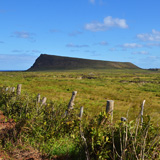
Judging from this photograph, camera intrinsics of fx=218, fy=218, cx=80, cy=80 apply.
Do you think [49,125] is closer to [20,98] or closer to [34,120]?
[34,120]

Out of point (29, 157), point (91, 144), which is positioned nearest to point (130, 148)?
point (91, 144)

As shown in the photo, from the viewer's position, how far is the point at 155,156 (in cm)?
474

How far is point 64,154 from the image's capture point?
5988mm

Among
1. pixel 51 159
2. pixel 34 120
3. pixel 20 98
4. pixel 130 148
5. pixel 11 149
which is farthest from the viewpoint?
pixel 20 98

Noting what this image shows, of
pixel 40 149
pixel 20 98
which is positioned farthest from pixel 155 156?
pixel 20 98

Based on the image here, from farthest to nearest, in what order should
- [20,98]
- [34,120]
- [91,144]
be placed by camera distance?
[20,98] < [34,120] < [91,144]

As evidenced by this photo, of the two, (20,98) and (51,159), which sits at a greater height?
(20,98)

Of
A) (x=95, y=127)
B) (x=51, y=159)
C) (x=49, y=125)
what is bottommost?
(x=51, y=159)

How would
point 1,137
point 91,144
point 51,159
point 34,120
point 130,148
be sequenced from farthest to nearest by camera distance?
point 34,120 → point 1,137 → point 51,159 → point 91,144 → point 130,148

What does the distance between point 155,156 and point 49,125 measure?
12.6 feet

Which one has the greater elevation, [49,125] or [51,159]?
[49,125]

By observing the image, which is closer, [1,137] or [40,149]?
[40,149]

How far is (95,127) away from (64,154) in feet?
4.60

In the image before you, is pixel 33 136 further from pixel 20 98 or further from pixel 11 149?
pixel 20 98
